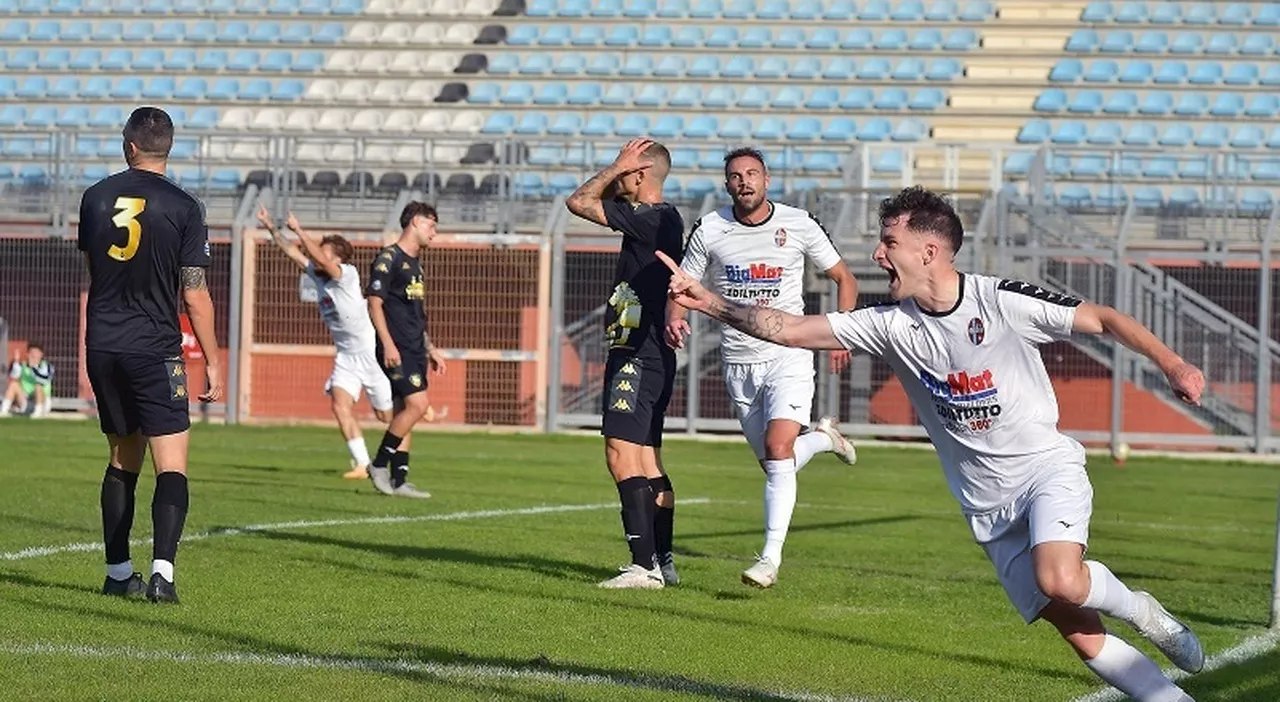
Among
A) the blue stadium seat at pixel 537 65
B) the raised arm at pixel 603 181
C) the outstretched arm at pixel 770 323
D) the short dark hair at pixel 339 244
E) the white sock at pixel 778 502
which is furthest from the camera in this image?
the blue stadium seat at pixel 537 65

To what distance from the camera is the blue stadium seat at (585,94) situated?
3469 centimetres

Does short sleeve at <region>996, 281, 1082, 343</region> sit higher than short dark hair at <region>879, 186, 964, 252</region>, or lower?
lower

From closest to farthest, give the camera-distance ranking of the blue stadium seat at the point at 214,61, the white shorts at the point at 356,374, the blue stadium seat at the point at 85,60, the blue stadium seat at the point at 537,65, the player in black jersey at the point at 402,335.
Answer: the player in black jersey at the point at 402,335 < the white shorts at the point at 356,374 < the blue stadium seat at the point at 537,65 < the blue stadium seat at the point at 214,61 < the blue stadium seat at the point at 85,60

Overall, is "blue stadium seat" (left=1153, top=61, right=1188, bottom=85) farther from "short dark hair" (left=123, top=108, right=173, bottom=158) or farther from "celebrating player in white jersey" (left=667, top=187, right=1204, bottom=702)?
"celebrating player in white jersey" (left=667, top=187, right=1204, bottom=702)

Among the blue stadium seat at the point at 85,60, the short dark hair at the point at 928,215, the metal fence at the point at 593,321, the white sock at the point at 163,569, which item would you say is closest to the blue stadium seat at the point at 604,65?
the metal fence at the point at 593,321

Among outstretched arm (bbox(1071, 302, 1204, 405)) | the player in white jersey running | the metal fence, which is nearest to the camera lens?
outstretched arm (bbox(1071, 302, 1204, 405))

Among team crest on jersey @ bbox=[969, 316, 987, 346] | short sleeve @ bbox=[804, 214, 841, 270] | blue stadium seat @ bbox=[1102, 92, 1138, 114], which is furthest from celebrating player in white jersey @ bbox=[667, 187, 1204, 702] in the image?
blue stadium seat @ bbox=[1102, 92, 1138, 114]

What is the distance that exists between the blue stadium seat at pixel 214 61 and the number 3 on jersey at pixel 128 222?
28966mm

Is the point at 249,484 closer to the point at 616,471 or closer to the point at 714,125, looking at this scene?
the point at 616,471

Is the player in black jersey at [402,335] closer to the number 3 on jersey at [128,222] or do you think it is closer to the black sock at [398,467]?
the black sock at [398,467]

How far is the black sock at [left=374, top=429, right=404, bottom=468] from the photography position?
608 inches

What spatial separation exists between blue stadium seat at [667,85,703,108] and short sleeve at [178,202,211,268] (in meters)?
25.9

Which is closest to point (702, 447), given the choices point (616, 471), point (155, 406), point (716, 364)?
point (716, 364)

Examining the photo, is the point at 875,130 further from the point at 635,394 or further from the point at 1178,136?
the point at 635,394
